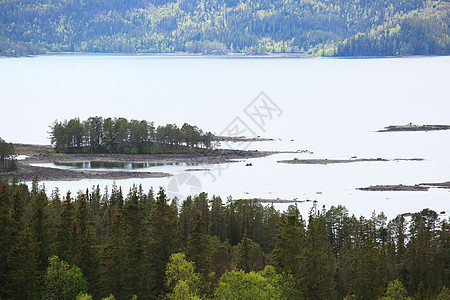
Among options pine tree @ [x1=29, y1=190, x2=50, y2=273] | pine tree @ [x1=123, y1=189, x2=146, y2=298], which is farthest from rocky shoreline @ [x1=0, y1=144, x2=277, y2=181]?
pine tree @ [x1=123, y1=189, x2=146, y2=298]

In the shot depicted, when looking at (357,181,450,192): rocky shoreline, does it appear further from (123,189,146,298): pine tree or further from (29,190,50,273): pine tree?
(29,190,50,273): pine tree

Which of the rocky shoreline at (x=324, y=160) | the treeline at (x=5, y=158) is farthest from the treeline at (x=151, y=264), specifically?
the rocky shoreline at (x=324, y=160)

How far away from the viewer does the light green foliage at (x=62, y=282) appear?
5225cm

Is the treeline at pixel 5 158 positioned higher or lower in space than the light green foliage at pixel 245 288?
higher

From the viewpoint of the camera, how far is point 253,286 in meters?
52.1

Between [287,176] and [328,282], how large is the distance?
7570 cm

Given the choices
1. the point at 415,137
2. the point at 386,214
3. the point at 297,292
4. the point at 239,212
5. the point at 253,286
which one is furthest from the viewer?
the point at 415,137

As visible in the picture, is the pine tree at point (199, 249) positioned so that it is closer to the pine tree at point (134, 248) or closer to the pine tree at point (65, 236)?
the pine tree at point (134, 248)

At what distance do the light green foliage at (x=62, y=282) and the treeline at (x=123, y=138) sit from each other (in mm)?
101796

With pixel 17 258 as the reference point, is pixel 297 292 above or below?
below

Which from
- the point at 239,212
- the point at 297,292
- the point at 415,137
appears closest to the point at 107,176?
the point at 239,212

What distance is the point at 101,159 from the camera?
488 feet

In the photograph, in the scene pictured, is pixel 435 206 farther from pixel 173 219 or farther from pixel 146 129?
pixel 146 129

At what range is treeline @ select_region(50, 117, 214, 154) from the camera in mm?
155750
